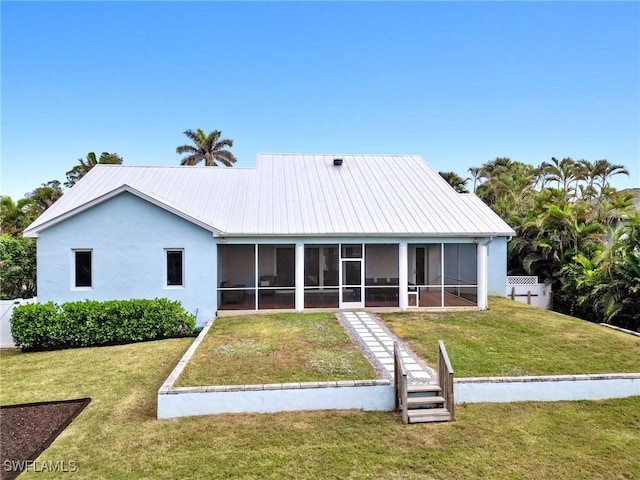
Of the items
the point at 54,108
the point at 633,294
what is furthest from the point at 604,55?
the point at 54,108

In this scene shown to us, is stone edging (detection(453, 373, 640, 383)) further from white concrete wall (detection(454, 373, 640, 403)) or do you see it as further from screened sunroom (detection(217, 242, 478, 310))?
screened sunroom (detection(217, 242, 478, 310))

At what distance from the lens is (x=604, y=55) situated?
16094 mm

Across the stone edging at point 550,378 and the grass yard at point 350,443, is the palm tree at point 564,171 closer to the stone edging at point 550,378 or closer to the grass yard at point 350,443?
the stone edging at point 550,378

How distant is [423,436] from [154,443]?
4117mm

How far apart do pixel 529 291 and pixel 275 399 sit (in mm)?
15950

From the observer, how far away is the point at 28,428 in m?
6.07

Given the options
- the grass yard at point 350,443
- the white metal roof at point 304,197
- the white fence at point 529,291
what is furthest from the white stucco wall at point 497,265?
the grass yard at point 350,443

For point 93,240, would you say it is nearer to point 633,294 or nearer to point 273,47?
point 273,47

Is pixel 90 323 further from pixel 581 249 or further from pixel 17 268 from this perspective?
pixel 581 249

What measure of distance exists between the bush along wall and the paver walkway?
5.77m

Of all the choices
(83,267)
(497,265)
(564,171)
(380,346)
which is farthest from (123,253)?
(564,171)

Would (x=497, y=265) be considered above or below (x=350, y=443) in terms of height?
above

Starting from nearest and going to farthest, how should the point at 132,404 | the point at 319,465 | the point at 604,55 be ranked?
the point at 319,465 < the point at 132,404 < the point at 604,55

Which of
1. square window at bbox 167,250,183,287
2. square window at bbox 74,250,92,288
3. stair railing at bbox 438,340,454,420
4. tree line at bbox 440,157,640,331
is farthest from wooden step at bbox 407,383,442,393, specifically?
square window at bbox 74,250,92,288
